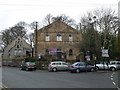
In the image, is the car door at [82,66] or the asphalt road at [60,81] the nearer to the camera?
the asphalt road at [60,81]

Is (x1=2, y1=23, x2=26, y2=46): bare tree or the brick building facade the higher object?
(x1=2, y1=23, x2=26, y2=46): bare tree

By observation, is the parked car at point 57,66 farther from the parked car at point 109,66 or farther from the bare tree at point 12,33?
the bare tree at point 12,33

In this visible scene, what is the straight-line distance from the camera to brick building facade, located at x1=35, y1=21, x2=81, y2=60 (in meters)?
51.2

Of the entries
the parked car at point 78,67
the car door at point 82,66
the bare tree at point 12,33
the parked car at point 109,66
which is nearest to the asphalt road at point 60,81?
the parked car at point 78,67

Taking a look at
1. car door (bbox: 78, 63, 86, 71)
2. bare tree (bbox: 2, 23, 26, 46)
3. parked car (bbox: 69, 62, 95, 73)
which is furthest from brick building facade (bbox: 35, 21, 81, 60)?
car door (bbox: 78, 63, 86, 71)

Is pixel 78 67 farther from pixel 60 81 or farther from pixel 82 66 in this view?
pixel 60 81

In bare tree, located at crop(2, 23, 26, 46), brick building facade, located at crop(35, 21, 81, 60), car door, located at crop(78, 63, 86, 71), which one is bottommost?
car door, located at crop(78, 63, 86, 71)

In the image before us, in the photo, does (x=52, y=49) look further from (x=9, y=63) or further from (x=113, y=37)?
(x=113, y=37)

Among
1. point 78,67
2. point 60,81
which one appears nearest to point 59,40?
point 78,67

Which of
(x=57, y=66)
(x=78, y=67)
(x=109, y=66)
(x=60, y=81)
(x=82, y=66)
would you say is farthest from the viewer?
(x=109, y=66)

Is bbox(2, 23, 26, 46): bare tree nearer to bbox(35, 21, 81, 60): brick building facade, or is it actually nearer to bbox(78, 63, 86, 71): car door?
bbox(35, 21, 81, 60): brick building facade

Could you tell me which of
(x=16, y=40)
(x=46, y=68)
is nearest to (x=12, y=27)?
(x=16, y=40)

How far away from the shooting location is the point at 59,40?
2053 inches

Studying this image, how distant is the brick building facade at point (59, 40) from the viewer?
2016 inches
